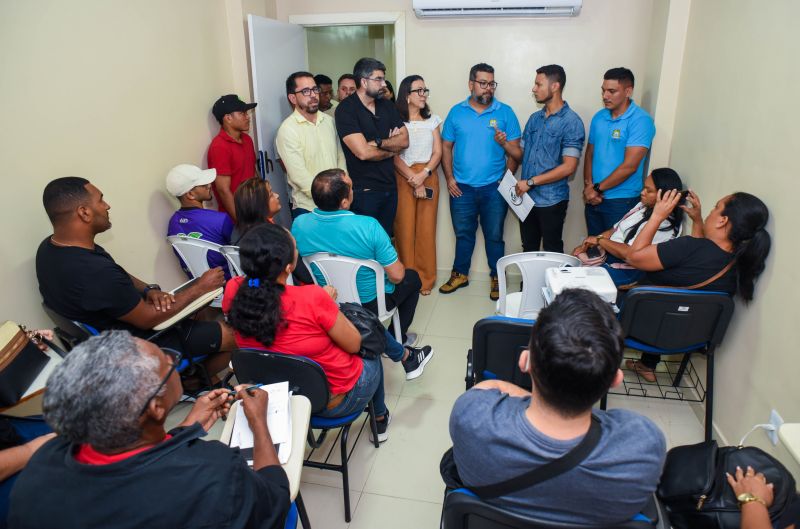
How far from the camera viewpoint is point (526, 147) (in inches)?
147

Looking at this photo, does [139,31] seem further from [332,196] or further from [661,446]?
[661,446]

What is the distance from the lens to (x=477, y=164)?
12.6 ft

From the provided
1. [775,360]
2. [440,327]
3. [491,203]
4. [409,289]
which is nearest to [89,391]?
[409,289]

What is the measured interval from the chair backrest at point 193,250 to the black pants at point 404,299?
0.96 meters

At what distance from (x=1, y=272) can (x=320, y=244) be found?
136cm

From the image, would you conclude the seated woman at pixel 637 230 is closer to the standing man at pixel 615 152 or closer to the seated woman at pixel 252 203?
the standing man at pixel 615 152

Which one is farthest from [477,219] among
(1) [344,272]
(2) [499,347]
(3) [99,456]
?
(3) [99,456]

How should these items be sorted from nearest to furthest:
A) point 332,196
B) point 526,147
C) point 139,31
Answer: point 332,196 < point 139,31 < point 526,147

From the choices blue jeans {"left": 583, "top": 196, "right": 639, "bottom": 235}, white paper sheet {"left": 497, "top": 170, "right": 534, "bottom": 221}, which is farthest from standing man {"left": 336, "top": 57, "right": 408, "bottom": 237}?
blue jeans {"left": 583, "top": 196, "right": 639, "bottom": 235}

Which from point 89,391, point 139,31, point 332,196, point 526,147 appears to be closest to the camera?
point 89,391

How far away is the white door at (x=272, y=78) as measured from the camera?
3.53 m

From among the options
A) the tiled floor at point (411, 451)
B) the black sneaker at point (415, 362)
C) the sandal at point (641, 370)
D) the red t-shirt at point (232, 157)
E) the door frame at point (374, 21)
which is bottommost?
the tiled floor at point (411, 451)

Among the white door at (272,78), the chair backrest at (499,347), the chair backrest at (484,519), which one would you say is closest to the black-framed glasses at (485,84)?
the white door at (272,78)

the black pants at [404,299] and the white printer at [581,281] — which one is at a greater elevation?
the white printer at [581,281]
